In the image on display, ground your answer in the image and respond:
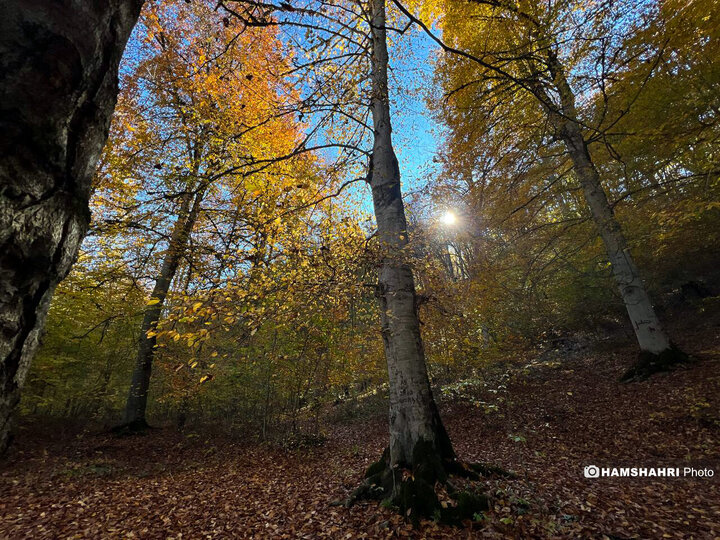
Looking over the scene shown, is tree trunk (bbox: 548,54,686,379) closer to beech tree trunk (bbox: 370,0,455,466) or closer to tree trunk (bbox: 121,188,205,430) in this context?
beech tree trunk (bbox: 370,0,455,466)

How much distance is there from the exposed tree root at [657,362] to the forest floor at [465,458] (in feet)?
0.86

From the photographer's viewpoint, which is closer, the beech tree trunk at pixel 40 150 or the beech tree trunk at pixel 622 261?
the beech tree trunk at pixel 40 150

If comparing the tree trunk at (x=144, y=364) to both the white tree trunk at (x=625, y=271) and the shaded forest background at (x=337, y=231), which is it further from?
the white tree trunk at (x=625, y=271)

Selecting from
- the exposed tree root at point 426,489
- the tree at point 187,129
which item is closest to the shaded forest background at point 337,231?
the tree at point 187,129

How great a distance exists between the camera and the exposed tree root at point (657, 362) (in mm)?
7129

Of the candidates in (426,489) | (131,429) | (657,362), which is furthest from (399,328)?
(131,429)

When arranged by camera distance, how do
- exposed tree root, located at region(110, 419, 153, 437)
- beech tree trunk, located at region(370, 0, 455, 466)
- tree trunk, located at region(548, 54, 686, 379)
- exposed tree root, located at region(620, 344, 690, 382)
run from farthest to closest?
1. exposed tree root, located at region(110, 419, 153, 437)
2. tree trunk, located at region(548, 54, 686, 379)
3. exposed tree root, located at region(620, 344, 690, 382)
4. beech tree trunk, located at region(370, 0, 455, 466)

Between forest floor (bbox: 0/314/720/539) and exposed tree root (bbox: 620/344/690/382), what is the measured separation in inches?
10.3

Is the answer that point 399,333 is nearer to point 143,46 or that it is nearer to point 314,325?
point 314,325

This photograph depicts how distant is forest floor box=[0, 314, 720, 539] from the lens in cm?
333

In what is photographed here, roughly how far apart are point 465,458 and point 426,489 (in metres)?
2.93

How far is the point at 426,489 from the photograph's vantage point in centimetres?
350

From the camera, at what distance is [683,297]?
41.5 feet

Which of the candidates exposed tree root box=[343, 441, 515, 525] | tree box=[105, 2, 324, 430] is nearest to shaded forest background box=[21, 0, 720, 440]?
tree box=[105, 2, 324, 430]
